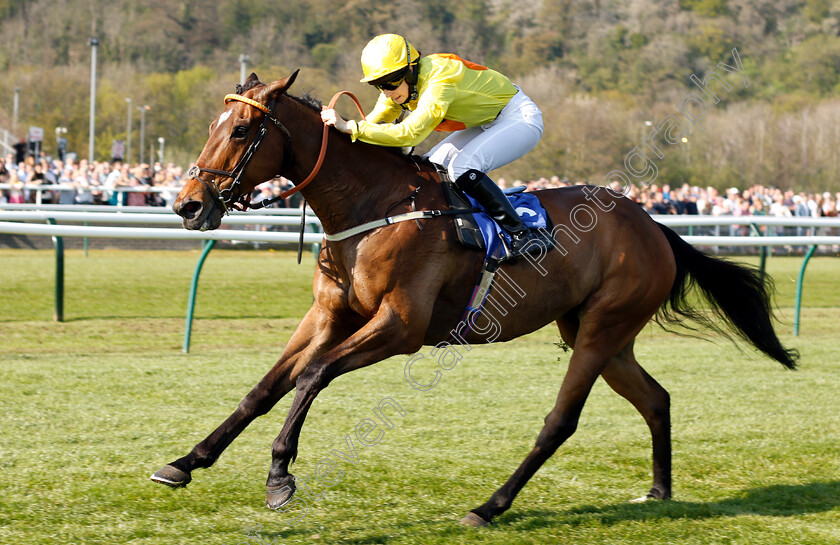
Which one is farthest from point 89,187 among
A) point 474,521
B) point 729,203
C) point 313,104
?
point 474,521

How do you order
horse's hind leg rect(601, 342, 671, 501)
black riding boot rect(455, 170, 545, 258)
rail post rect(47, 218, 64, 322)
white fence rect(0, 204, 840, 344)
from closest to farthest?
black riding boot rect(455, 170, 545, 258) → horse's hind leg rect(601, 342, 671, 501) → white fence rect(0, 204, 840, 344) → rail post rect(47, 218, 64, 322)

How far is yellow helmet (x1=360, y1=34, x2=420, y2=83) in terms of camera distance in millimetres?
4086

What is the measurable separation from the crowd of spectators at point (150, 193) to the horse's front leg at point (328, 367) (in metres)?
11.7

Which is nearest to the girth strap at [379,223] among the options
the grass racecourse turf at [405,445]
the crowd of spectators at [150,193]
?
the grass racecourse turf at [405,445]

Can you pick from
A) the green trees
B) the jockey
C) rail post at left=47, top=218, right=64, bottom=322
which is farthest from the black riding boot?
the green trees

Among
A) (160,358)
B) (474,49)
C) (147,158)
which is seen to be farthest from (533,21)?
(160,358)

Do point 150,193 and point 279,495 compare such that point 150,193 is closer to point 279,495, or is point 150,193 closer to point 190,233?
point 190,233

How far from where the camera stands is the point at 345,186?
4.10 m

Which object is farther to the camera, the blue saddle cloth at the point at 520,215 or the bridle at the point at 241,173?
the blue saddle cloth at the point at 520,215

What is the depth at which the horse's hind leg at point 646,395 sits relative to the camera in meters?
4.52

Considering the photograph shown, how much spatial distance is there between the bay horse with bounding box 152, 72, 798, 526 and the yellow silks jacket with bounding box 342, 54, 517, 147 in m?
0.19

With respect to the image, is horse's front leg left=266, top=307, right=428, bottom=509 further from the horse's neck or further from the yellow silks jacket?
the yellow silks jacket

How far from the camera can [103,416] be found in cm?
538

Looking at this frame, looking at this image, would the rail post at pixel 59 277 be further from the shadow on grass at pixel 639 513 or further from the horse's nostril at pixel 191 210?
the shadow on grass at pixel 639 513
